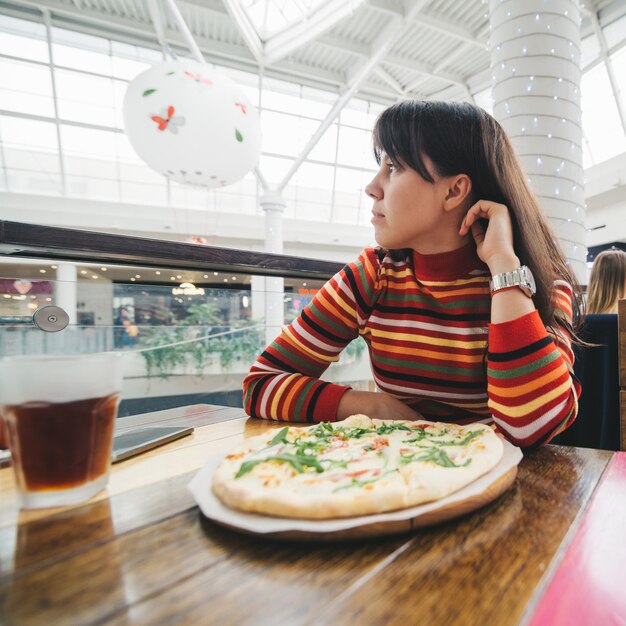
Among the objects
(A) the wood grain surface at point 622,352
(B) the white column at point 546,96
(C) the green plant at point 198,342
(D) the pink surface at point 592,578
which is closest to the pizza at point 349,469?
(D) the pink surface at point 592,578

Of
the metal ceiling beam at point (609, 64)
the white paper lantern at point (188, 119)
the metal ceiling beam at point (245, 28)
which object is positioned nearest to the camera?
the white paper lantern at point (188, 119)

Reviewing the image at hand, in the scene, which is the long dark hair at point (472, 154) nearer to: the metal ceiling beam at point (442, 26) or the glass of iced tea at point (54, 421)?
the glass of iced tea at point (54, 421)

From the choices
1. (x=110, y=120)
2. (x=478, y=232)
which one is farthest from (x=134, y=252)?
(x=110, y=120)

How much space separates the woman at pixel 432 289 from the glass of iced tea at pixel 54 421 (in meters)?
0.57

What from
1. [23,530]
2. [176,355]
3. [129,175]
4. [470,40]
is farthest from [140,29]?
[23,530]

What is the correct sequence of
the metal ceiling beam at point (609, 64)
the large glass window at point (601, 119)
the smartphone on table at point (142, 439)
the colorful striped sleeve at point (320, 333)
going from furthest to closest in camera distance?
the large glass window at point (601, 119) < the metal ceiling beam at point (609, 64) < the colorful striped sleeve at point (320, 333) < the smartphone on table at point (142, 439)

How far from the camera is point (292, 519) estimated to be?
45cm

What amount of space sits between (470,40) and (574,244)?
8.51 m

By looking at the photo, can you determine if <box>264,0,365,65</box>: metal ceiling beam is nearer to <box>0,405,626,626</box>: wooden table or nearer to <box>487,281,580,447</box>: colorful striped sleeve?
<box>487,281,580,447</box>: colorful striped sleeve

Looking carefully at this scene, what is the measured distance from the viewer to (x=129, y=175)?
12.0m

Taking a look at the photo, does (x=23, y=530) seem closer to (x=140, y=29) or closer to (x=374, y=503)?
(x=374, y=503)

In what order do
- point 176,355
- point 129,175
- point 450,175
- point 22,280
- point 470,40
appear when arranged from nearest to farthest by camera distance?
1. point 450,175
2. point 22,280
3. point 176,355
4. point 470,40
5. point 129,175

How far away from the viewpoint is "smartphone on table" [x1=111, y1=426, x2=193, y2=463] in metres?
0.73

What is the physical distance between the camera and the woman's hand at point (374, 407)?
1.02 meters
